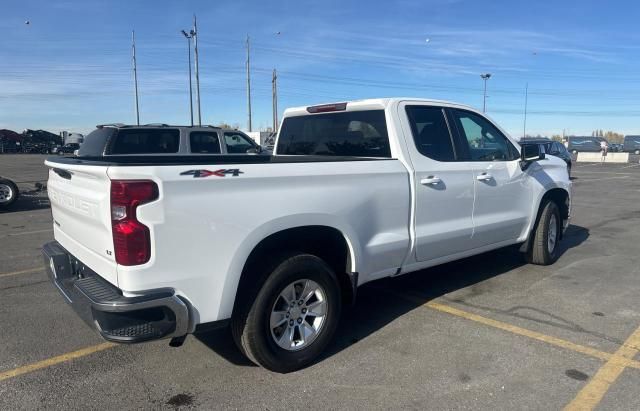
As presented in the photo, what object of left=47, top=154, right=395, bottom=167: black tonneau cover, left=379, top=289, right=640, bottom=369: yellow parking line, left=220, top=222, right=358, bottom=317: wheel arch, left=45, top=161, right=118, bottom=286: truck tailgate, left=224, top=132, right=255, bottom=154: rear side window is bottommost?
left=379, top=289, right=640, bottom=369: yellow parking line

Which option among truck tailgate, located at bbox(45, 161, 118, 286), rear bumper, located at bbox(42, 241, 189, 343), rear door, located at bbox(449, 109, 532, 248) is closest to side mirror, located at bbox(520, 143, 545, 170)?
rear door, located at bbox(449, 109, 532, 248)

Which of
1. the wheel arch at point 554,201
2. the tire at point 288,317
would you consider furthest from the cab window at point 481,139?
the tire at point 288,317

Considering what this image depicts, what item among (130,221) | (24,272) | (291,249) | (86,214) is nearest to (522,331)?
(291,249)

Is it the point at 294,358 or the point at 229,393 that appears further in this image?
the point at 294,358

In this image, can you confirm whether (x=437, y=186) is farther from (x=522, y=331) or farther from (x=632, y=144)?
(x=632, y=144)

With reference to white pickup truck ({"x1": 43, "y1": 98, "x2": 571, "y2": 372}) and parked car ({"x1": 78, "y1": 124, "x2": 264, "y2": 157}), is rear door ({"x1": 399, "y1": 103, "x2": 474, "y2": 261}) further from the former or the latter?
parked car ({"x1": 78, "y1": 124, "x2": 264, "y2": 157})

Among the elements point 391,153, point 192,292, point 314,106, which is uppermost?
point 314,106

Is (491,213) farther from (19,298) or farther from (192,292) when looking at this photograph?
(19,298)

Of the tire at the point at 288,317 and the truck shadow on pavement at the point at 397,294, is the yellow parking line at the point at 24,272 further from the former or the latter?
the tire at the point at 288,317

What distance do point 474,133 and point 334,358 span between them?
2777 mm

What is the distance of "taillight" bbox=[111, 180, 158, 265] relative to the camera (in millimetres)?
2758

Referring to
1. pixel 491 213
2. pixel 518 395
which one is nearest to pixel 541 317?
pixel 491 213

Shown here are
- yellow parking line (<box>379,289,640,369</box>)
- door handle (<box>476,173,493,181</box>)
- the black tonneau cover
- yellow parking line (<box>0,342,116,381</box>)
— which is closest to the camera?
the black tonneau cover

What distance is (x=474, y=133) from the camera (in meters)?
5.19
